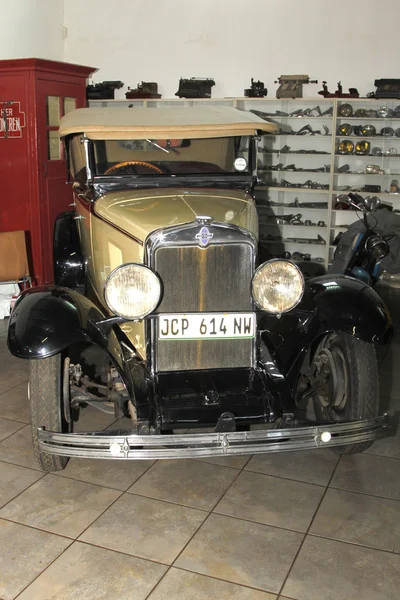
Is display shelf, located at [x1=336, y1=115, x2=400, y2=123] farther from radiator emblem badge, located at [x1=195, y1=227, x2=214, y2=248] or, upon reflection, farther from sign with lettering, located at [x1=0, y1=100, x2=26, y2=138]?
radiator emblem badge, located at [x1=195, y1=227, x2=214, y2=248]

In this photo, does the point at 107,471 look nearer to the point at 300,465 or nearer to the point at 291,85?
the point at 300,465

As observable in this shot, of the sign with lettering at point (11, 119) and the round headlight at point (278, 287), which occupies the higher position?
the sign with lettering at point (11, 119)

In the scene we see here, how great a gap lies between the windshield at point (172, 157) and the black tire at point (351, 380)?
116cm

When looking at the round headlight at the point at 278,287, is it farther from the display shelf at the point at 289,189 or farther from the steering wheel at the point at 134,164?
the display shelf at the point at 289,189

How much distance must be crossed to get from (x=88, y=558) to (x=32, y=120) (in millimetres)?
4880

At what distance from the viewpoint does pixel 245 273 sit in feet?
10.1

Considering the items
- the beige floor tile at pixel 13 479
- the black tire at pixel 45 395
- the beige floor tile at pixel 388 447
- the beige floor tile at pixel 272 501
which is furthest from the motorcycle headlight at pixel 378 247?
the beige floor tile at pixel 13 479

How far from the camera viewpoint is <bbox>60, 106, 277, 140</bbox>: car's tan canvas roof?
3479mm

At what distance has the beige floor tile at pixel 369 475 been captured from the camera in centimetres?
310

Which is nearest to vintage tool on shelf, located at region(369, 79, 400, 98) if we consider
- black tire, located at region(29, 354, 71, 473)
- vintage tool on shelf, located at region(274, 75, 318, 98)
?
vintage tool on shelf, located at region(274, 75, 318, 98)

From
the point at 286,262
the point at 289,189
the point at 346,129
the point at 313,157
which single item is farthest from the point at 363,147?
the point at 286,262

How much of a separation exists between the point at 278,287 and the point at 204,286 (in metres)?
0.34

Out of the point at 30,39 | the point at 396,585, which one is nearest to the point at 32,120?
the point at 30,39

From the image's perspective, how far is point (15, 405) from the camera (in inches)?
160
